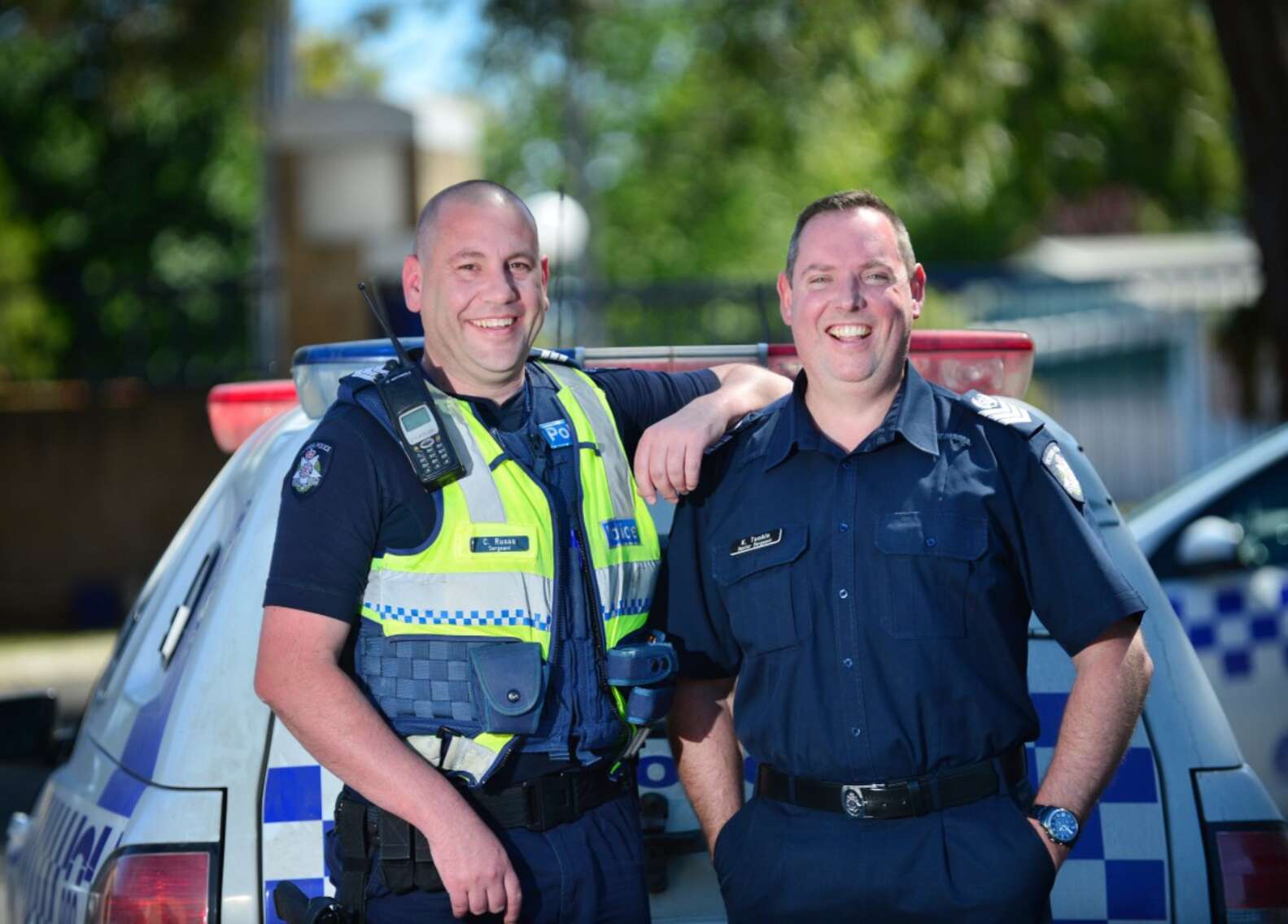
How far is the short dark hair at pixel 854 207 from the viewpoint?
279 cm

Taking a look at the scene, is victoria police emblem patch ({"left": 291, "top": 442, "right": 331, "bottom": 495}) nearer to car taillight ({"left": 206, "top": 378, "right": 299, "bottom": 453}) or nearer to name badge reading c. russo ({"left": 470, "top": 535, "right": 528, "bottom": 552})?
name badge reading c. russo ({"left": 470, "top": 535, "right": 528, "bottom": 552})

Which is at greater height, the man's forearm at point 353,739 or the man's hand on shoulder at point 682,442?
the man's hand on shoulder at point 682,442

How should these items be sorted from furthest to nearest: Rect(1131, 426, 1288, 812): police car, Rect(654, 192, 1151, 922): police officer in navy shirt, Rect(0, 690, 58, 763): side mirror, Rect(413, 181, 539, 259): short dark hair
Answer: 1. Rect(1131, 426, 1288, 812): police car
2. Rect(0, 690, 58, 763): side mirror
3. Rect(413, 181, 539, 259): short dark hair
4. Rect(654, 192, 1151, 922): police officer in navy shirt

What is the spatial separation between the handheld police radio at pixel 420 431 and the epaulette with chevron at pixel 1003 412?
797 millimetres

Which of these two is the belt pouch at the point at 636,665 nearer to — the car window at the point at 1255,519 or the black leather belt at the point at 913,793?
the black leather belt at the point at 913,793

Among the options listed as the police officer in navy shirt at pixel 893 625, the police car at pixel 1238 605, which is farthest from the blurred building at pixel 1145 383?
the police officer in navy shirt at pixel 893 625

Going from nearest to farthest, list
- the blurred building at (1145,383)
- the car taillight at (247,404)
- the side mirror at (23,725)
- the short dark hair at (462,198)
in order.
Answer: the short dark hair at (462,198) → the side mirror at (23,725) → the car taillight at (247,404) → the blurred building at (1145,383)

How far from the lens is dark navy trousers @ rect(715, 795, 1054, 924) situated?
2586 millimetres

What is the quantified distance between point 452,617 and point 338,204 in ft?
37.7

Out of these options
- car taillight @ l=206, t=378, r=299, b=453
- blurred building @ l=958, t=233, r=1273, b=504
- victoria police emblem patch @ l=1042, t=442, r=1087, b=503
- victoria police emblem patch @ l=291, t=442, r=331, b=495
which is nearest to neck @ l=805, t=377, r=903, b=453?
victoria police emblem patch @ l=1042, t=442, r=1087, b=503

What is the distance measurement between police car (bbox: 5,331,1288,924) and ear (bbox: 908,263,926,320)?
38cm

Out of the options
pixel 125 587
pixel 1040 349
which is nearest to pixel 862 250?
pixel 125 587

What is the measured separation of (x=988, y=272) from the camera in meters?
25.7

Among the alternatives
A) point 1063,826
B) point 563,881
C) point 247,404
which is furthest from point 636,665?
point 247,404
